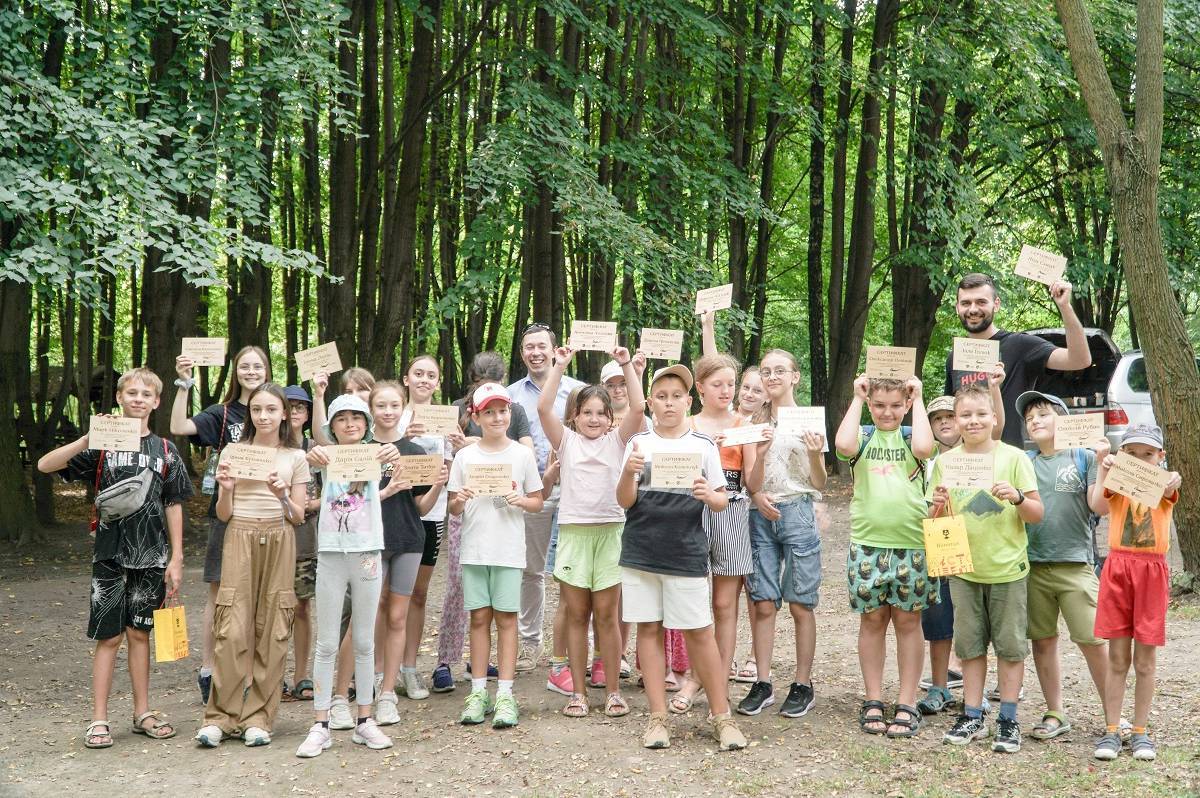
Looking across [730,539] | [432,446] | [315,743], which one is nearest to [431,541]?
[432,446]

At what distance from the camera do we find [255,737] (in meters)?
5.43

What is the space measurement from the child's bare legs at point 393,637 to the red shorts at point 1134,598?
3.61 meters

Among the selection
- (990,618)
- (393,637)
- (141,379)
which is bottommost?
(393,637)

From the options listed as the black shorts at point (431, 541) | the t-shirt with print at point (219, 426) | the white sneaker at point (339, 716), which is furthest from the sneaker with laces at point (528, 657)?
the t-shirt with print at point (219, 426)

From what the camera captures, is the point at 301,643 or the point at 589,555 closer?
the point at 589,555

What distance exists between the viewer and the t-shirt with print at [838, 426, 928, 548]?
17.9 feet

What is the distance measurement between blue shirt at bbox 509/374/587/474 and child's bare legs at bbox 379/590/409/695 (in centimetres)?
126

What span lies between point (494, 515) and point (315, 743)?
1.46m

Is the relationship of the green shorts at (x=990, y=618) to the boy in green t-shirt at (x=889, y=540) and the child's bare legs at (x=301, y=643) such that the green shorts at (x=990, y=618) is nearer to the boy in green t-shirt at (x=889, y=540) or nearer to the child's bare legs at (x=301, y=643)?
the boy in green t-shirt at (x=889, y=540)

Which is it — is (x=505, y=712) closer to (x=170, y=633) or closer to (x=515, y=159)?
(x=170, y=633)

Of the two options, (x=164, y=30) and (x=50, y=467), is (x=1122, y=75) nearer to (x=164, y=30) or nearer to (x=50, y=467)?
(x=164, y=30)

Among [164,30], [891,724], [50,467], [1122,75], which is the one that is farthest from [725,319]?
[1122,75]

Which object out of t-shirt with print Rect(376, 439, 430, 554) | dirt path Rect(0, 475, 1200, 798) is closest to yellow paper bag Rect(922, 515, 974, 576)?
dirt path Rect(0, 475, 1200, 798)

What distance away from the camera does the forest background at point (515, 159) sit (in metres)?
8.67
